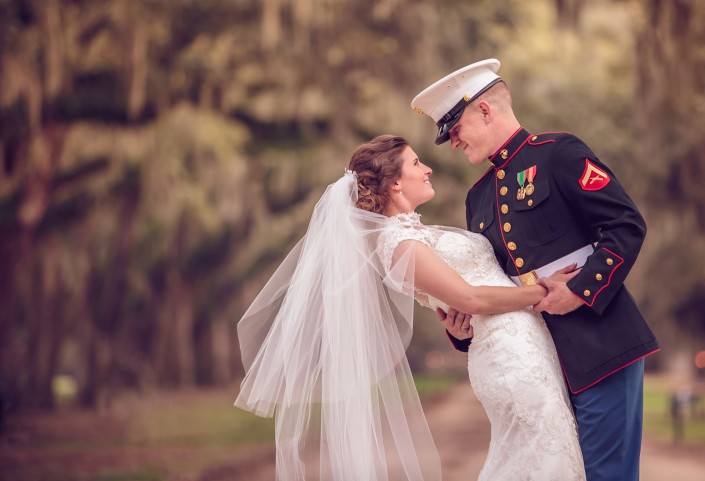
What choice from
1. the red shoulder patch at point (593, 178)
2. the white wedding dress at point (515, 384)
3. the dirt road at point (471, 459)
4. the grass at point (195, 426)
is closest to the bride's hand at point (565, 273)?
the white wedding dress at point (515, 384)

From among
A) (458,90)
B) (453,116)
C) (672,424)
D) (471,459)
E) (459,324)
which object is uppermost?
(458,90)

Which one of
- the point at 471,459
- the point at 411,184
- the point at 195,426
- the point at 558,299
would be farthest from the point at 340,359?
the point at 195,426

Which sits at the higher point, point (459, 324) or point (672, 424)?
point (459, 324)

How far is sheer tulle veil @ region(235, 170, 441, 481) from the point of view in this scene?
4.03 m

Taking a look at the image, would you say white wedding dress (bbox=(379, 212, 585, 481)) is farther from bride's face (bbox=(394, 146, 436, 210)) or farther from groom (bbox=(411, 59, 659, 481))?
bride's face (bbox=(394, 146, 436, 210))

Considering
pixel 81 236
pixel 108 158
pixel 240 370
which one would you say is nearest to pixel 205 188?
pixel 108 158

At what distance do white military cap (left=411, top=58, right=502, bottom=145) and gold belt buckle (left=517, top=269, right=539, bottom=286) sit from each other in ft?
2.19

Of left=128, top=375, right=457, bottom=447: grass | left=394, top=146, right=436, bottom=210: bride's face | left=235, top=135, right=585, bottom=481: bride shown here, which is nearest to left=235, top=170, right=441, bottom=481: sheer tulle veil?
left=235, top=135, right=585, bottom=481: bride

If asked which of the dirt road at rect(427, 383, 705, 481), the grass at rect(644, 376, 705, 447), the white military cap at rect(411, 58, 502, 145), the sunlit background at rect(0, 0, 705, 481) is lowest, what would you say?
the grass at rect(644, 376, 705, 447)

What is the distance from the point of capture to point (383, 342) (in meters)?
4.25

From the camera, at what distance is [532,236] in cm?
388

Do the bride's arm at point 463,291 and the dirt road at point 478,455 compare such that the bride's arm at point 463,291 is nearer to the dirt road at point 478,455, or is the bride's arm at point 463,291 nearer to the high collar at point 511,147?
the high collar at point 511,147

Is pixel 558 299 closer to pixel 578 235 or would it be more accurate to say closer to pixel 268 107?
pixel 578 235

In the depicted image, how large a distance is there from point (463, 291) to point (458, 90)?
82 centimetres
